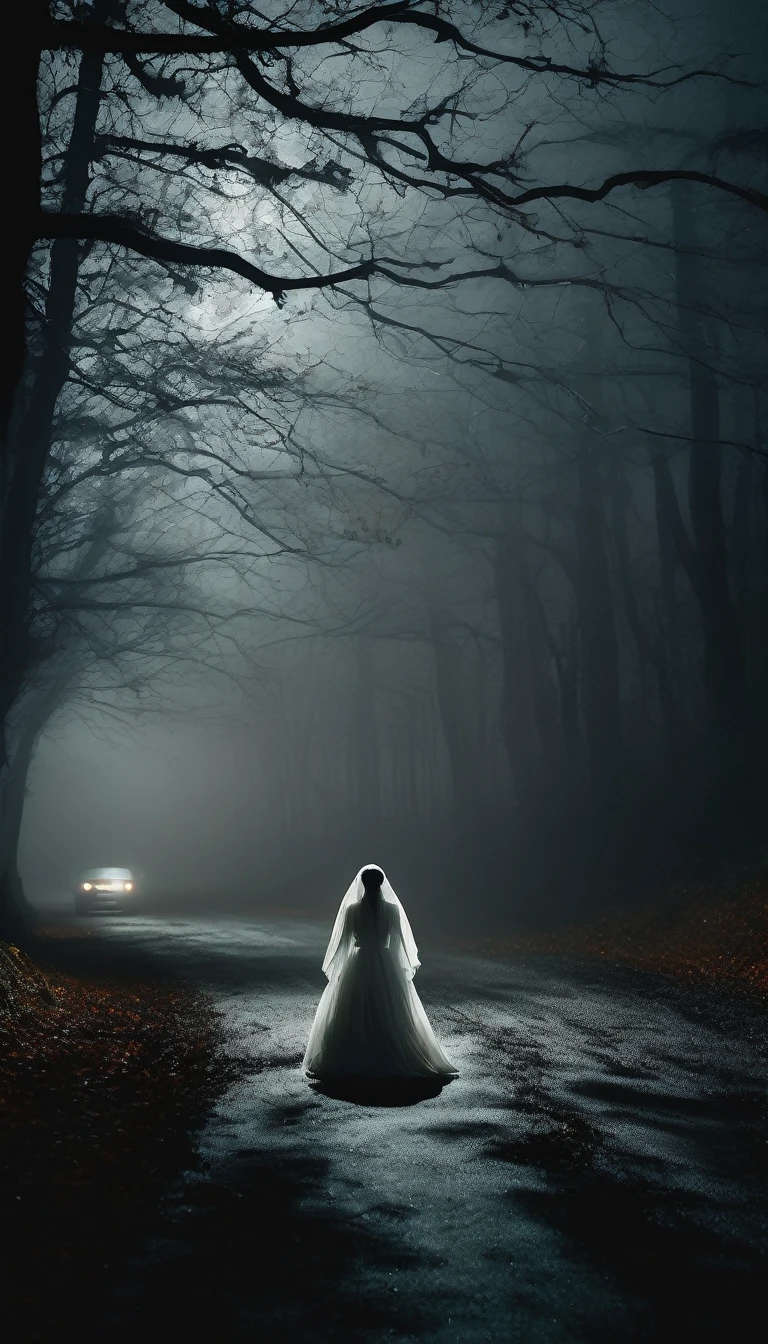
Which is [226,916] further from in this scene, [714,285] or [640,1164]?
[640,1164]

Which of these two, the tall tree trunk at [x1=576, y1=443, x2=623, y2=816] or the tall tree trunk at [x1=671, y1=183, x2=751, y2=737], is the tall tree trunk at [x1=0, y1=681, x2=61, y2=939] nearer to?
the tall tree trunk at [x1=576, y1=443, x2=623, y2=816]

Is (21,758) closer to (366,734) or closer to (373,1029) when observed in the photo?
(366,734)

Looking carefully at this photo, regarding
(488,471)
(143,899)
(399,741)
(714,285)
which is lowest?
(143,899)

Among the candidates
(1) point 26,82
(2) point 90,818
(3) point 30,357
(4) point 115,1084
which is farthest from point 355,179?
(2) point 90,818

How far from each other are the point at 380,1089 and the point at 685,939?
10485mm

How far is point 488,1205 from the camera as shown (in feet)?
16.4

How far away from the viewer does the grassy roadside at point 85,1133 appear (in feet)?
13.6

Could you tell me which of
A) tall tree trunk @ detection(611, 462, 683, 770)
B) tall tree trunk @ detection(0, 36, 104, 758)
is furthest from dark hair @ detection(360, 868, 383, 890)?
tall tree trunk @ detection(611, 462, 683, 770)

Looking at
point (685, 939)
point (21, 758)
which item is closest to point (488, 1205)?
point (685, 939)

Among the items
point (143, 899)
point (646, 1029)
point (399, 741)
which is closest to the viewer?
point (646, 1029)

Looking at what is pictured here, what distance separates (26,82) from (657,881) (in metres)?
17.6

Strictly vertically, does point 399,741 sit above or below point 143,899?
above

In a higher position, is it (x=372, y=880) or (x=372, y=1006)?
(x=372, y=880)

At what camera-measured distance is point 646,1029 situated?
10164mm
